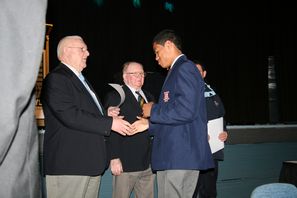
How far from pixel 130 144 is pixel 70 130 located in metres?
0.62

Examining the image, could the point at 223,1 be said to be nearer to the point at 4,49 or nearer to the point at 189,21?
the point at 189,21

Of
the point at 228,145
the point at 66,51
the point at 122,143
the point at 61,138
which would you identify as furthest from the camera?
the point at 228,145

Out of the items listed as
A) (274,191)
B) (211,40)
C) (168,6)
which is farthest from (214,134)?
(211,40)

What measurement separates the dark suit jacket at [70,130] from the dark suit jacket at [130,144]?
421 mm

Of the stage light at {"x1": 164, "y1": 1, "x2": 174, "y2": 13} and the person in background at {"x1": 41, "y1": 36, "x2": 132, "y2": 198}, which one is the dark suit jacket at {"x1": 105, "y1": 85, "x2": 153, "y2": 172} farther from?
the stage light at {"x1": 164, "y1": 1, "x2": 174, "y2": 13}

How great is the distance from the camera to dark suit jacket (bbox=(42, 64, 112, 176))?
1821mm

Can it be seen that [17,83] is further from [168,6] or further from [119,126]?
[168,6]

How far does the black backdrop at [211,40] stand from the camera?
4.91m

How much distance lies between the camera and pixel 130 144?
2379 millimetres

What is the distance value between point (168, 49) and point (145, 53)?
3231 millimetres

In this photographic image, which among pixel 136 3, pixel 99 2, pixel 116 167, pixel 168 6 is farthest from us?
pixel 168 6

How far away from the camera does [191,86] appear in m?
1.87

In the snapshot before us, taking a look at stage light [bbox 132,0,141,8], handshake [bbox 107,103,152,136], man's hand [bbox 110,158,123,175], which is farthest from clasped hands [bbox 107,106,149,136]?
stage light [bbox 132,0,141,8]

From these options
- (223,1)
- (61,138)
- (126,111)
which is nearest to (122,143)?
(126,111)
